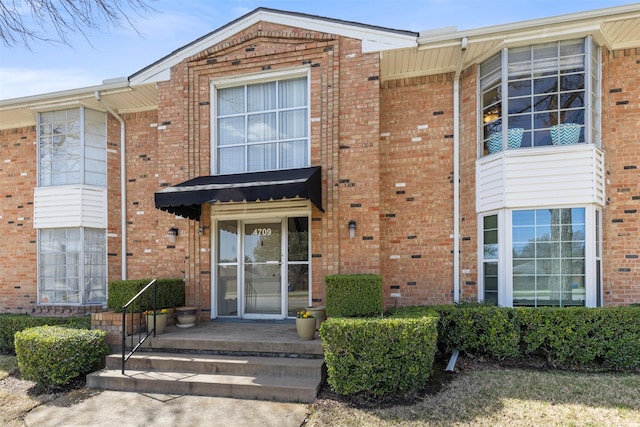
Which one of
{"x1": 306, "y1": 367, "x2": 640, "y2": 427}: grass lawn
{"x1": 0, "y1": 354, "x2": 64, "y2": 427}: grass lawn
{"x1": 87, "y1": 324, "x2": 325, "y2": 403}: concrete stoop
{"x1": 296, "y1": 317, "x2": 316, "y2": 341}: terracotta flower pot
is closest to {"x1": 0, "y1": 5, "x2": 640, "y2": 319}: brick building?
{"x1": 296, "y1": 317, "x2": 316, "y2": 341}: terracotta flower pot

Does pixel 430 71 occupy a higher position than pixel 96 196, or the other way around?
pixel 430 71

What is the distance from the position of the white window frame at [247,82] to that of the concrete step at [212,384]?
4.02 m

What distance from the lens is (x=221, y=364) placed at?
5531mm

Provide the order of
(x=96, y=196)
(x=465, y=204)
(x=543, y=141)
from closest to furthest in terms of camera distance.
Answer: (x=543, y=141), (x=465, y=204), (x=96, y=196)

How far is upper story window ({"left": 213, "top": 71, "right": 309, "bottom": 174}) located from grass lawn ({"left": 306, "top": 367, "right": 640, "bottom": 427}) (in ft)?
15.3

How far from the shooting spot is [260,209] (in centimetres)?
775

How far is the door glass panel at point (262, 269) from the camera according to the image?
789 cm

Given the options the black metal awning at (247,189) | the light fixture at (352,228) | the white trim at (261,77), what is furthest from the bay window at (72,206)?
the light fixture at (352,228)

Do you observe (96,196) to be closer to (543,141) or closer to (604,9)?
(543,141)

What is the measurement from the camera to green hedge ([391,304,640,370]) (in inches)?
211

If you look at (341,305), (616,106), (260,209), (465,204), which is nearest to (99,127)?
(260,209)

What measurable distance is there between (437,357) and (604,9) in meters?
6.16

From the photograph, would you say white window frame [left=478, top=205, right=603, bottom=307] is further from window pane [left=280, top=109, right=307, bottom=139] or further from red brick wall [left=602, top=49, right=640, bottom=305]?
window pane [left=280, top=109, right=307, bottom=139]

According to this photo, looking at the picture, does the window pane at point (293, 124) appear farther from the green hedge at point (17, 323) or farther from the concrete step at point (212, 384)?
the green hedge at point (17, 323)
